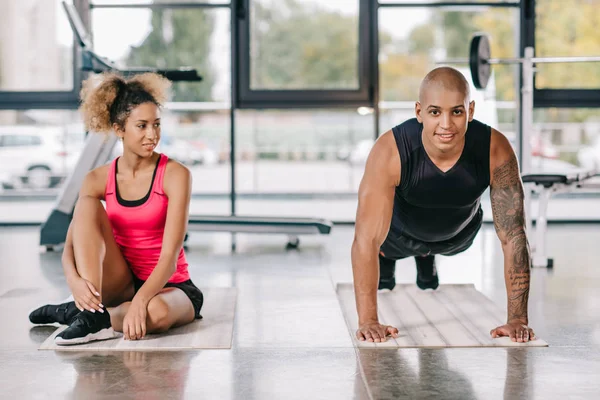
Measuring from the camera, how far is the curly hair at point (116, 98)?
8.86ft

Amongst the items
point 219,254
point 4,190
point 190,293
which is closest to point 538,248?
point 219,254

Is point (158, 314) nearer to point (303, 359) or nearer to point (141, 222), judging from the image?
point (141, 222)

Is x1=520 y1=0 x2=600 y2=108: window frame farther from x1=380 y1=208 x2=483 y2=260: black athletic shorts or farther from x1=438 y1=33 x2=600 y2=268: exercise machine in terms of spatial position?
x1=380 y1=208 x2=483 y2=260: black athletic shorts

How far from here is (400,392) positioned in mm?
2039

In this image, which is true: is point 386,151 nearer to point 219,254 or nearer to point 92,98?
point 92,98

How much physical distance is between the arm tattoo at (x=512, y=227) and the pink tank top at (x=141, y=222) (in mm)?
1090

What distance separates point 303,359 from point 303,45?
4.19 meters

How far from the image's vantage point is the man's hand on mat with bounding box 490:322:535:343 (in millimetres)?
2551

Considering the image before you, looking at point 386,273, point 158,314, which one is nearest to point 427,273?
point 386,273

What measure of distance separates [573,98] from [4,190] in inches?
179

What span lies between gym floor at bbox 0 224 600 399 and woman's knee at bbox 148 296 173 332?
0.17 m

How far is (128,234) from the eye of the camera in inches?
108

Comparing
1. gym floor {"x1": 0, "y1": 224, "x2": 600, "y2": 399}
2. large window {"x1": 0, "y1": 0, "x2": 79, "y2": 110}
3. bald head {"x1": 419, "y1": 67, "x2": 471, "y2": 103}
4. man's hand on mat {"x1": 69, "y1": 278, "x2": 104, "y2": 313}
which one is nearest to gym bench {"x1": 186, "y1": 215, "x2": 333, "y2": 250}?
gym floor {"x1": 0, "y1": 224, "x2": 600, "y2": 399}

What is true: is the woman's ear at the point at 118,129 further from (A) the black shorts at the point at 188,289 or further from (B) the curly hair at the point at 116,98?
(A) the black shorts at the point at 188,289
